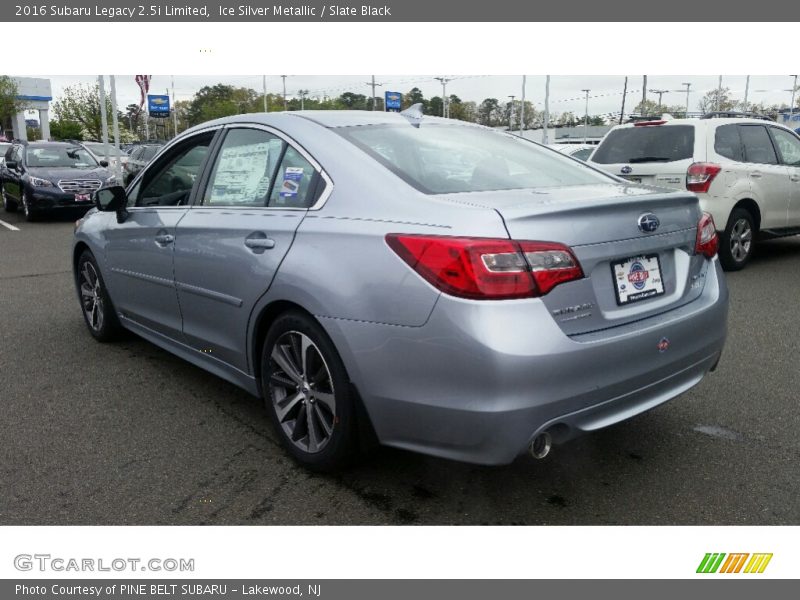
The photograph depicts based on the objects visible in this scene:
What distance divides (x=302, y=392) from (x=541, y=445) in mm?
1129

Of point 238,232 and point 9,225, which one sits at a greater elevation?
point 238,232

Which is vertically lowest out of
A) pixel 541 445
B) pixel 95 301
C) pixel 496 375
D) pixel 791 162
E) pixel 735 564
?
pixel 735 564

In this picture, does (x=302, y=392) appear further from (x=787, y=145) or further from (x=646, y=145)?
(x=787, y=145)

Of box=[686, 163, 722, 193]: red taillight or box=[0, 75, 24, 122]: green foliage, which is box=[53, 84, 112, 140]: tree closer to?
box=[0, 75, 24, 122]: green foliage

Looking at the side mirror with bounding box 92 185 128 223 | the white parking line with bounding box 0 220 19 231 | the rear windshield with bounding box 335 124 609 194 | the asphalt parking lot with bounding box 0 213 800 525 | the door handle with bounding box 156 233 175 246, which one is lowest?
the white parking line with bounding box 0 220 19 231

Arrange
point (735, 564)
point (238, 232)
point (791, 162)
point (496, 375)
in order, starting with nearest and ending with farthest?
point (496, 375) < point (735, 564) < point (238, 232) < point (791, 162)

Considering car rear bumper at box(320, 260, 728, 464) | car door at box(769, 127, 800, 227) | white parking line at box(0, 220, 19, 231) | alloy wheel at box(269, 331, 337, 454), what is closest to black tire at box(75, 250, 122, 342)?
alloy wheel at box(269, 331, 337, 454)

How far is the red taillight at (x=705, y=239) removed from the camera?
3.20 meters

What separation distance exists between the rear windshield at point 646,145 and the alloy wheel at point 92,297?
19.9 feet

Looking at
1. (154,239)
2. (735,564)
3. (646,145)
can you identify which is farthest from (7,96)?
(735,564)

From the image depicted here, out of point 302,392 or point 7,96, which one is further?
point 7,96

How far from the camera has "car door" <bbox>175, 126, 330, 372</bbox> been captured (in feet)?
10.6

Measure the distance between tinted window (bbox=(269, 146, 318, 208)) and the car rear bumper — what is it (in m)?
0.67

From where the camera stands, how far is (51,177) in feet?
48.5
